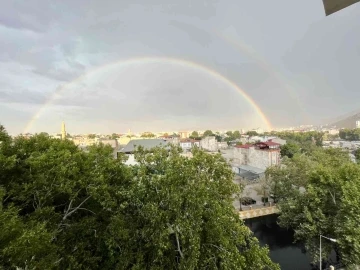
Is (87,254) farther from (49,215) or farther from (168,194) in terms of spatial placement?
(168,194)

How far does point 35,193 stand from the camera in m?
6.88

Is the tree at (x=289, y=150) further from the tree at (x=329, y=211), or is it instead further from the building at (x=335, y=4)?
the building at (x=335, y=4)

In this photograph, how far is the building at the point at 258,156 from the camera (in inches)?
1251

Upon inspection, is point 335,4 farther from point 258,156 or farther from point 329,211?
point 258,156

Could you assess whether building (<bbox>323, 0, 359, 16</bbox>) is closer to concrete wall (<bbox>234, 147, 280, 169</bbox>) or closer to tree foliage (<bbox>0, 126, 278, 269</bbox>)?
tree foliage (<bbox>0, 126, 278, 269</bbox>)

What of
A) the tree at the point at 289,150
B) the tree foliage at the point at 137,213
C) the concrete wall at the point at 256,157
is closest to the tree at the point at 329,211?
the tree foliage at the point at 137,213

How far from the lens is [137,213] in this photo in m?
7.90

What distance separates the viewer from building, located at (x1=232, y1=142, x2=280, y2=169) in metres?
31.8

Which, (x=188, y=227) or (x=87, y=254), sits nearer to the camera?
(x=188, y=227)

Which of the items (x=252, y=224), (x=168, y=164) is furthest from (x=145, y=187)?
(x=252, y=224)

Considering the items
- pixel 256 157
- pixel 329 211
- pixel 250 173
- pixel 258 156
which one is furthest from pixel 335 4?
pixel 256 157

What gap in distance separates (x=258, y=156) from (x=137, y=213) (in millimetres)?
28863

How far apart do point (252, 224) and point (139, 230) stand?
522 inches

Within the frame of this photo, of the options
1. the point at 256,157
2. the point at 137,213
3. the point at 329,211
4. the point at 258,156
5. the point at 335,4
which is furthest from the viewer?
the point at 256,157
